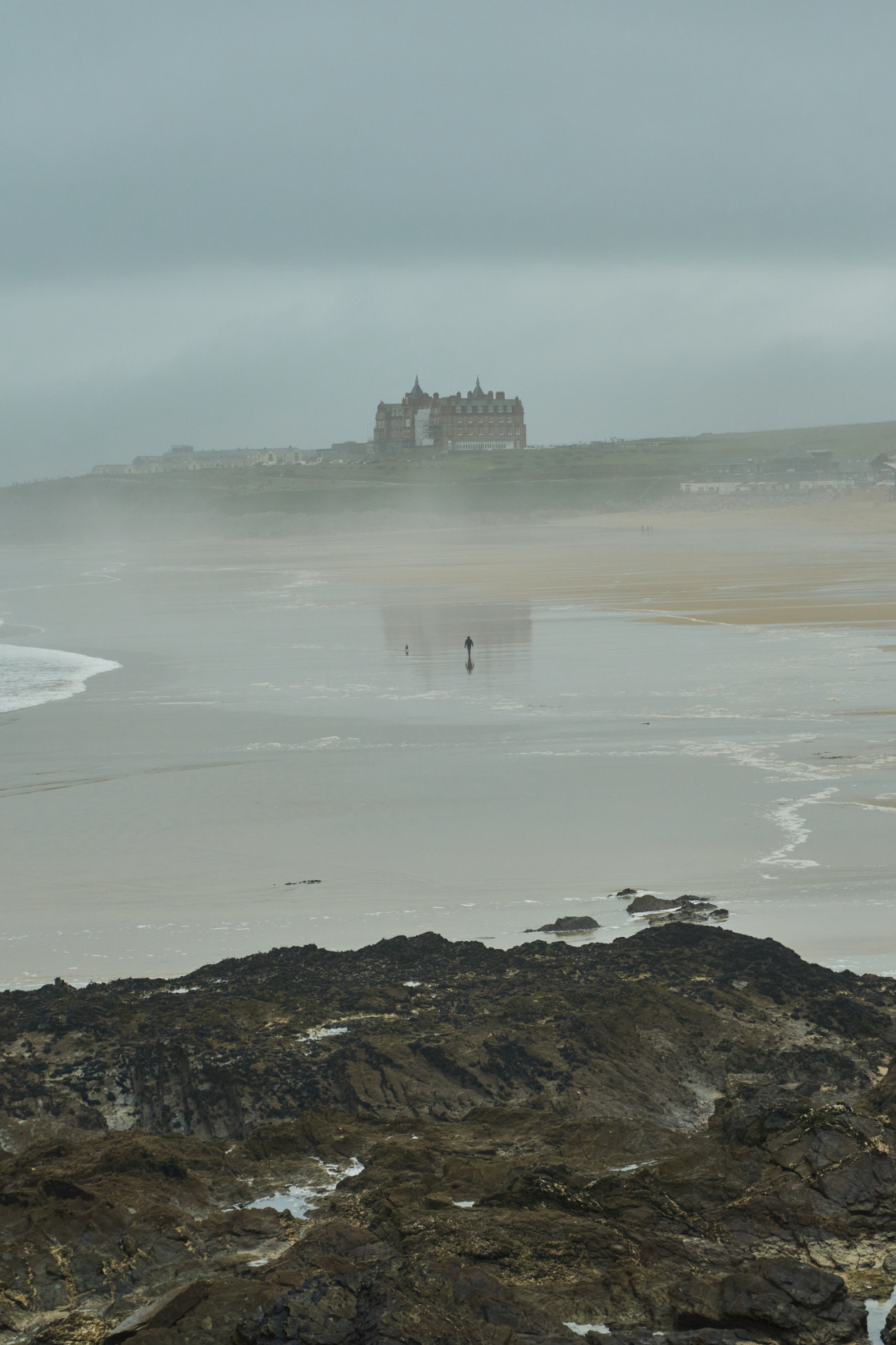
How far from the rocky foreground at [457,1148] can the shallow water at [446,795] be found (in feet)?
4.43

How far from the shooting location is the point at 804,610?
3058 centimetres

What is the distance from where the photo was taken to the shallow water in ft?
32.6

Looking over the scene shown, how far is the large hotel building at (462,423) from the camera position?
7190 inches

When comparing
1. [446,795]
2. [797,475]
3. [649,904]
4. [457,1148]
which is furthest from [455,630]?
[797,475]

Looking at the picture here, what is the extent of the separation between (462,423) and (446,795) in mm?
173552

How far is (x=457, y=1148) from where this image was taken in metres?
5.69

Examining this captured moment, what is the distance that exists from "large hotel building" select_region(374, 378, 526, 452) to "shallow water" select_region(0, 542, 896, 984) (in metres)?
159

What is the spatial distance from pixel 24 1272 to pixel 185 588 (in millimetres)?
43203

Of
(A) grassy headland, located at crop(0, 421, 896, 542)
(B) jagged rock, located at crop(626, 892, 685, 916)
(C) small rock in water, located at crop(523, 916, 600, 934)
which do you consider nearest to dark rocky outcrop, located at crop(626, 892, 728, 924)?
(B) jagged rock, located at crop(626, 892, 685, 916)

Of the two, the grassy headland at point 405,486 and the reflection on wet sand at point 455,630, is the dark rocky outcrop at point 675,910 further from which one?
the grassy headland at point 405,486

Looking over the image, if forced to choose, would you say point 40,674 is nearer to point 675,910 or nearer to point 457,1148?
point 675,910

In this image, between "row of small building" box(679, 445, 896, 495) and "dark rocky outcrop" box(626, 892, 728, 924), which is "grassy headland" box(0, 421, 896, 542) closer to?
"row of small building" box(679, 445, 896, 495)

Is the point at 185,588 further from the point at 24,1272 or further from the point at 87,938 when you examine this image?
the point at 24,1272

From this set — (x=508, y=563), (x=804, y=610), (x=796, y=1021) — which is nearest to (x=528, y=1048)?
(x=796, y=1021)
